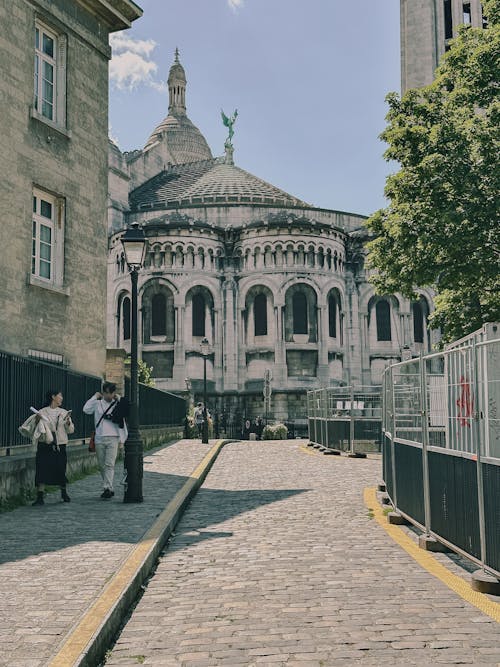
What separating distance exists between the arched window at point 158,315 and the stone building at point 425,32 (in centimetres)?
1983

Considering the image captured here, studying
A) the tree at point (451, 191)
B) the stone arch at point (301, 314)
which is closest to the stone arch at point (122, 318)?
the stone arch at point (301, 314)

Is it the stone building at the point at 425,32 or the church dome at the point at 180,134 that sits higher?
the church dome at the point at 180,134

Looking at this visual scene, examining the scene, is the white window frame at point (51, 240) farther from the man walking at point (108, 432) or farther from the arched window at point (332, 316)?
the arched window at point (332, 316)

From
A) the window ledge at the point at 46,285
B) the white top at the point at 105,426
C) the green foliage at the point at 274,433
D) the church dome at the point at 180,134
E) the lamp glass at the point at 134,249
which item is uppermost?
the church dome at the point at 180,134

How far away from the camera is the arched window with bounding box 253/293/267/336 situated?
48.5 m

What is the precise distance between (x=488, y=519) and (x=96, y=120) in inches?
598

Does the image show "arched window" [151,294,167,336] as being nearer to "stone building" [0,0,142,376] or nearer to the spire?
"stone building" [0,0,142,376]

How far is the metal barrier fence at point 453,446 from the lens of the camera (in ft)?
20.2

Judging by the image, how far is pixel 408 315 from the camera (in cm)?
5116

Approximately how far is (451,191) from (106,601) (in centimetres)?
1660

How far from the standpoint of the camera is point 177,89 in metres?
90.0

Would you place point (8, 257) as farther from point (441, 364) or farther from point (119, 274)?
point (119, 274)

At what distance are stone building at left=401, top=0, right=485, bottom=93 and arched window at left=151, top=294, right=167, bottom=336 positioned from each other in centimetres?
1983

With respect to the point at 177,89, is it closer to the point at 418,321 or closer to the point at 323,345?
the point at 418,321
